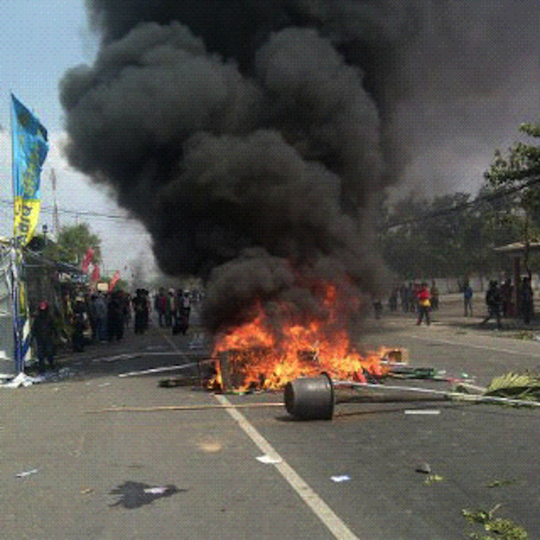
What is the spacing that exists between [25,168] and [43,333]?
3.11 meters

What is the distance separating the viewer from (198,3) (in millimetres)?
13805

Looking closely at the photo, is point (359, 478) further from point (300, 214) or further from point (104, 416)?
point (300, 214)

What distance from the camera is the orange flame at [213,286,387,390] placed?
10211mm

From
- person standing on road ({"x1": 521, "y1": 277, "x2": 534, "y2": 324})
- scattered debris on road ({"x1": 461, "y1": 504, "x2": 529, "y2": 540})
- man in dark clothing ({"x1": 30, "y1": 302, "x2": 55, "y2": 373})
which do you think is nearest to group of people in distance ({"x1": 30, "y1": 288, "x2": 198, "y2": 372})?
man in dark clothing ({"x1": 30, "y1": 302, "x2": 55, "y2": 373})

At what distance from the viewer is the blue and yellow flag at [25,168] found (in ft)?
43.2

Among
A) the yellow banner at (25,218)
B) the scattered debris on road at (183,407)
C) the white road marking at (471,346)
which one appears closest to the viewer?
the scattered debris on road at (183,407)

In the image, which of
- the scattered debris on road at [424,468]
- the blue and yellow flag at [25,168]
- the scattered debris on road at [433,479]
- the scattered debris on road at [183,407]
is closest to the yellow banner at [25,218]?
the blue and yellow flag at [25,168]

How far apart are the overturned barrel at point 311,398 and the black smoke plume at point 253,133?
3206 mm

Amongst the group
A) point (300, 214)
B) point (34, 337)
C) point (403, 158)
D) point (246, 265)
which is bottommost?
point (34, 337)

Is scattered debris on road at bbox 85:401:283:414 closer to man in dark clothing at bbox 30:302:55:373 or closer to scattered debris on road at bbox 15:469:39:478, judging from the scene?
scattered debris on road at bbox 15:469:39:478

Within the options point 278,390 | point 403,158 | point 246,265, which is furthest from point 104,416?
point 403,158

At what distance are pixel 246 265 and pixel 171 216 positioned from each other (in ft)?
7.37

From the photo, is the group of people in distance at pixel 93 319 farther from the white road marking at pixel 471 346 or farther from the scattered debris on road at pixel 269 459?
the scattered debris on road at pixel 269 459

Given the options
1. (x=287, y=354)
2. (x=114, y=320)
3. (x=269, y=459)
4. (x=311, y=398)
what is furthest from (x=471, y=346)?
(x=269, y=459)
